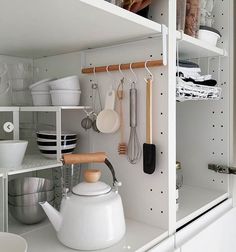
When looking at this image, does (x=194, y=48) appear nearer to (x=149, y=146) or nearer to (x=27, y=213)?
(x=149, y=146)

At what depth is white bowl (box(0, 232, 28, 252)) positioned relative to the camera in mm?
643

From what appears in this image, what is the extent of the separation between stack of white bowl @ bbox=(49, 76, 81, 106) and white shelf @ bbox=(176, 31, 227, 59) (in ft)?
1.29

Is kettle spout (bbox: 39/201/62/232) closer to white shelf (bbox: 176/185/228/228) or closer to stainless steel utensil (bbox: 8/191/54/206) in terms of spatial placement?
stainless steel utensil (bbox: 8/191/54/206)

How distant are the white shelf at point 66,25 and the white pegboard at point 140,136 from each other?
1.7 inches

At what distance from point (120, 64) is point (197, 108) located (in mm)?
569

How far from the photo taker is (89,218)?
0.75 metres

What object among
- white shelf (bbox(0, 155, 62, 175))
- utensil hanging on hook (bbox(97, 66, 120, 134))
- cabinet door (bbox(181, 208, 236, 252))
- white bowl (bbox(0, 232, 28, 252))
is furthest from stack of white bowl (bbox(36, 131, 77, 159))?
cabinet door (bbox(181, 208, 236, 252))

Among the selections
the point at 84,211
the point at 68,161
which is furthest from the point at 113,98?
the point at 84,211

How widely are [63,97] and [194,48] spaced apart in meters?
0.54

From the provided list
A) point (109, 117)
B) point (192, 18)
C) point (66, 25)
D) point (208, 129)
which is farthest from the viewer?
point (208, 129)

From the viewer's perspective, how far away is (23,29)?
82 cm

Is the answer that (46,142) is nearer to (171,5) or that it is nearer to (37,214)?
(37,214)

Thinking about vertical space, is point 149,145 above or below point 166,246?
above

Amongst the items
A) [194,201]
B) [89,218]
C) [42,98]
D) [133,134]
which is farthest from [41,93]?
[194,201]
